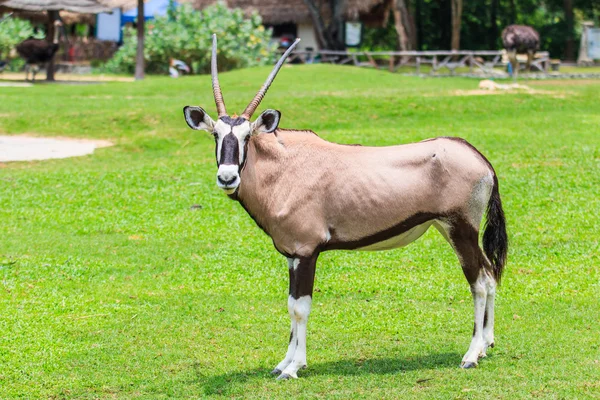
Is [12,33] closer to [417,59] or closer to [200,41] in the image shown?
[200,41]

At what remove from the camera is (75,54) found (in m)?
42.7

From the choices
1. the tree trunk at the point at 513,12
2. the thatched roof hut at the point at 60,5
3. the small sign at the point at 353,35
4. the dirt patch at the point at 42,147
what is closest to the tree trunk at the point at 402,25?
the small sign at the point at 353,35

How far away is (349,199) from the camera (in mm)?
7531

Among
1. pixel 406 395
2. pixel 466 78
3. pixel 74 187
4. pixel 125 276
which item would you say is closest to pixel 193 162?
pixel 74 187

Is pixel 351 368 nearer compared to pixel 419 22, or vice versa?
pixel 351 368

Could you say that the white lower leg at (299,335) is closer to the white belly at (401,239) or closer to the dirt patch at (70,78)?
the white belly at (401,239)

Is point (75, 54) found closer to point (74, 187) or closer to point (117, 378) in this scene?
point (74, 187)

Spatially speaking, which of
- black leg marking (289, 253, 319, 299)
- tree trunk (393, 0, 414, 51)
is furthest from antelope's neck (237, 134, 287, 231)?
tree trunk (393, 0, 414, 51)

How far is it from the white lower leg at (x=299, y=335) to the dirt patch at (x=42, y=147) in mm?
12450

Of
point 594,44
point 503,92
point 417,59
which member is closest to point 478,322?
point 503,92

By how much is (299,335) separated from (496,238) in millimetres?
1848

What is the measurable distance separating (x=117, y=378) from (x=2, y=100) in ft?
61.4

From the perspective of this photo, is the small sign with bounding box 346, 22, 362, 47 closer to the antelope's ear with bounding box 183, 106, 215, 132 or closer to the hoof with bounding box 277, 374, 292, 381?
the antelope's ear with bounding box 183, 106, 215, 132

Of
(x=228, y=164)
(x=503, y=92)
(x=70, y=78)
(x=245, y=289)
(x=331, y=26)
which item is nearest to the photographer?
(x=228, y=164)
